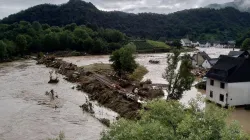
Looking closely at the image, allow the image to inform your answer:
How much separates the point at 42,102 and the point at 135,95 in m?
11.8

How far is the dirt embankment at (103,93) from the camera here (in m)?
31.7

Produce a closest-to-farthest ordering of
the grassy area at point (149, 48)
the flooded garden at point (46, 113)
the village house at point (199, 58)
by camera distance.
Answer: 1. the flooded garden at point (46, 113)
2. the village house at point (199, 58)
3. the grassy area at point (149, 48)

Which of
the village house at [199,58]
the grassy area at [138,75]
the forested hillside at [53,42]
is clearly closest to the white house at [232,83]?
the grassy area at [138,75]

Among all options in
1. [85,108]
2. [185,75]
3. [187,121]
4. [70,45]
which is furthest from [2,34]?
[187,121]

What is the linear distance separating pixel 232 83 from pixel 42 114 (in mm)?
20569

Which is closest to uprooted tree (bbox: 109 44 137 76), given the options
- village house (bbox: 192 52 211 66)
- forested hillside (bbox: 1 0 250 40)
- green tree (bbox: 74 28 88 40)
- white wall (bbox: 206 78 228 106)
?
white wall (bbox: 206 78 228 106)

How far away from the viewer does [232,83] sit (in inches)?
1211

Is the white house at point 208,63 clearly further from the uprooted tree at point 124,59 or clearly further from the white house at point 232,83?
the white house at point 232,83

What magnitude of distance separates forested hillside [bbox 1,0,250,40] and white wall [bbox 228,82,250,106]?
397ft

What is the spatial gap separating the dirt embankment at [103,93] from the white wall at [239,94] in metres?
9.49

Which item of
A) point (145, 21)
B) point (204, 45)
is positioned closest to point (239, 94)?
point (204, 45)

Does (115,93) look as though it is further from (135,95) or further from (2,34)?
(2,34)

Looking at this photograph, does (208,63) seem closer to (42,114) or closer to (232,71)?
(232,71)

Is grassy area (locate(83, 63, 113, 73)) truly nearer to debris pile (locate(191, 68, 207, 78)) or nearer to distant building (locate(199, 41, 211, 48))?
debris pile (locate(191, 68, 207, 78))
